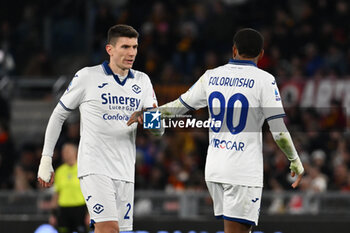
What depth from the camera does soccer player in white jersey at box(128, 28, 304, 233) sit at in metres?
6.46

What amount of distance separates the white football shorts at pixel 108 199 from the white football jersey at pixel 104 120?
0.06 metres

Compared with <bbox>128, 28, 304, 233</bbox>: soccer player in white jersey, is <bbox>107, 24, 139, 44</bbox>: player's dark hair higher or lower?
higher

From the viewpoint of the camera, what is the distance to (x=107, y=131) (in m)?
7.08

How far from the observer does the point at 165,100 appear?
15.1 m

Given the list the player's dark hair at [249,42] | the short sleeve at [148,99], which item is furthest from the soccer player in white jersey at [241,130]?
the short sleeve at [148,99]

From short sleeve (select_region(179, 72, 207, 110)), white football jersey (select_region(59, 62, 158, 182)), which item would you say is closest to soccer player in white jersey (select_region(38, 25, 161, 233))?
white football jersey (select_region(59, 62, 158, 182))

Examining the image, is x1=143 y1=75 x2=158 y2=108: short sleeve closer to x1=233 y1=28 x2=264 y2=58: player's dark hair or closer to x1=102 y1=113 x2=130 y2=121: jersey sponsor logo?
x1=102 y1=113 x2=130 y2=121: jersey sponsor logo

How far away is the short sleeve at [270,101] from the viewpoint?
645 centimetres

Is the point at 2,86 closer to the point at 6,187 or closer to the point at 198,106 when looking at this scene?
the point at 6,187

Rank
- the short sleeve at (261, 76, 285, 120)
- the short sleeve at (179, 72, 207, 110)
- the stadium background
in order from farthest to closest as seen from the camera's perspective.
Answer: the stadium background
the short sleeve at (179, 72, 207, 110)
the short sleeve at (261, 76, 285, 120)

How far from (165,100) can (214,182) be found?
8.58m

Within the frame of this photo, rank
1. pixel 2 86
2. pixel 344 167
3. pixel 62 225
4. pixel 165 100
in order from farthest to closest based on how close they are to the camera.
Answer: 1. pixel 2 86
2. pixel 165 100
3. pixel 344 167
4. pixel 62 225

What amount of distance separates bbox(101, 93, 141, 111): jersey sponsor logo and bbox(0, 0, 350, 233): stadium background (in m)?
4.74

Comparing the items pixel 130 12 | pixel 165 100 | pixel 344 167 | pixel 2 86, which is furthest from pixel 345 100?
pixel 2 86
